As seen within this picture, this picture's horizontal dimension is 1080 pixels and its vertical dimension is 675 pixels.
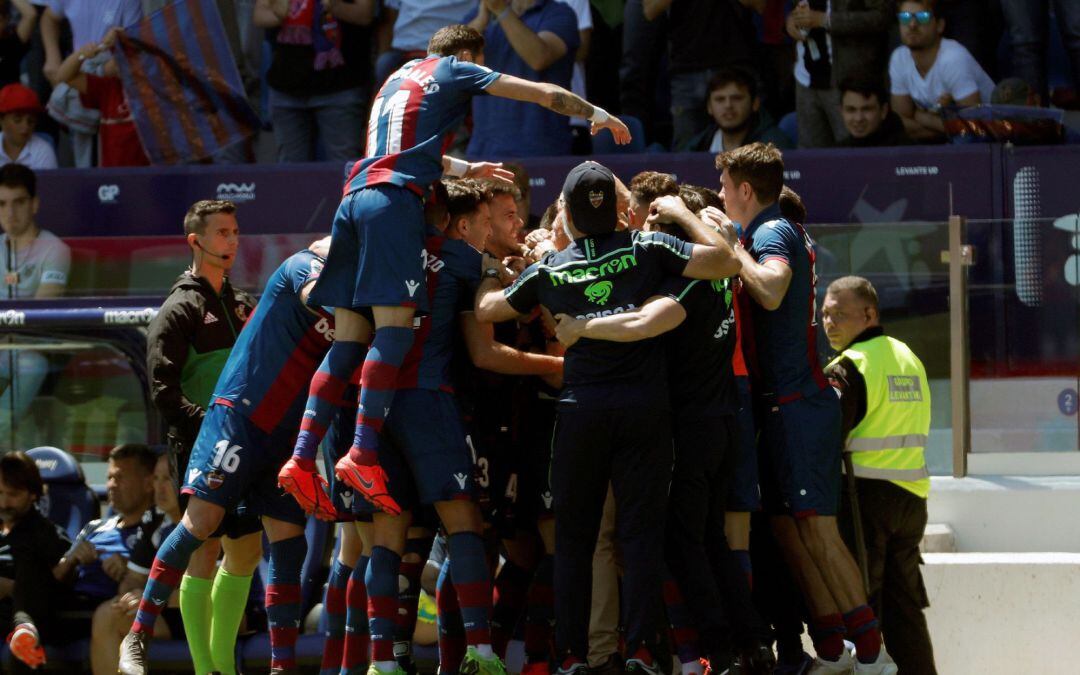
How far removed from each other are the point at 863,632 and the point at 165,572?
2.77 m

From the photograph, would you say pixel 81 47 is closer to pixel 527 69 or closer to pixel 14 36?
pixel 14 36

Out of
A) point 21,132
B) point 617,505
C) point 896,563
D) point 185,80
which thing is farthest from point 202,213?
point 21,132

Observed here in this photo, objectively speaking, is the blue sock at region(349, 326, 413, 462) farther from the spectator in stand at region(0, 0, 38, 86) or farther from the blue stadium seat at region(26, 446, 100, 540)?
the spectator in stand at region(0, 0, 38, 86)

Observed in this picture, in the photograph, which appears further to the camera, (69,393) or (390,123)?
(69,393)

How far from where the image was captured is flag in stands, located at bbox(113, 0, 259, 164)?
10.5 metres

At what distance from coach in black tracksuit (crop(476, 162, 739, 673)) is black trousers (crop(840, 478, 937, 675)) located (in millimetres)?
1469

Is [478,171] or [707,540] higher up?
[478,171]

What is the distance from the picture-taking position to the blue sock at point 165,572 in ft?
20.2

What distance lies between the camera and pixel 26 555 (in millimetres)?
7746

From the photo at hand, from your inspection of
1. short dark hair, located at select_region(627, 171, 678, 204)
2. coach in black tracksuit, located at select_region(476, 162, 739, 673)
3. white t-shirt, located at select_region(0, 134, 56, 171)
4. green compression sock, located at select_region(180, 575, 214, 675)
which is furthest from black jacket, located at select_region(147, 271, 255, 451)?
white t-shirt, located at select_region(0, 134, 56, 171)

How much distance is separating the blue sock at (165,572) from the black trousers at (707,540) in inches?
74.3

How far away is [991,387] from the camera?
7699 mm

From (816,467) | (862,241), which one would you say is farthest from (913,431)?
(862,241)

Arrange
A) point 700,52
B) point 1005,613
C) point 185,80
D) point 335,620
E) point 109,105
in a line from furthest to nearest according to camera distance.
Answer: point 109,105, point 185,80, point 700,52, point 1005,613, point 335,620
